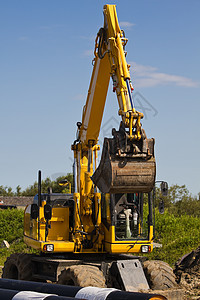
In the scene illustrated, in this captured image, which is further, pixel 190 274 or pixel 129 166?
pixel 190 274

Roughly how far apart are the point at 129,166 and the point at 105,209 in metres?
3.02

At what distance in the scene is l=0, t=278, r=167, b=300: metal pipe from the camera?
780cm

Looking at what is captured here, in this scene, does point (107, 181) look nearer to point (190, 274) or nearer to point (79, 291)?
point (79, 291)

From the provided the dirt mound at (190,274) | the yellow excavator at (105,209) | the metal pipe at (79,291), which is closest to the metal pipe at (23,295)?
the metal pipe at (79,291)

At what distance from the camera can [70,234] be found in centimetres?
1478

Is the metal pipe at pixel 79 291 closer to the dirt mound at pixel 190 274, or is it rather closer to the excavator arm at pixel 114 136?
the excavator arm at pixel 114 136

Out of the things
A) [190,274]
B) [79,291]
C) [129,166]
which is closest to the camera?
[79,291]

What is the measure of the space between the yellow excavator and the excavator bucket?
2cm

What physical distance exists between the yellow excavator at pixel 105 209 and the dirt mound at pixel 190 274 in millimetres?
3124

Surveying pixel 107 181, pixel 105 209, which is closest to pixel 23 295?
pixel 107 181

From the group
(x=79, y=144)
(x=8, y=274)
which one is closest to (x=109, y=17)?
(x=79, y=144)

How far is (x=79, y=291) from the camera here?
28.3ft

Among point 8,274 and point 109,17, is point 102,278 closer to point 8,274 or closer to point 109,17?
point 8,274

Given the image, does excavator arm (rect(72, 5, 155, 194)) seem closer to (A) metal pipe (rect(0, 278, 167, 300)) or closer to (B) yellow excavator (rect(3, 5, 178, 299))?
(B) yellow excavator (rect(3, 5, 178, 299))
